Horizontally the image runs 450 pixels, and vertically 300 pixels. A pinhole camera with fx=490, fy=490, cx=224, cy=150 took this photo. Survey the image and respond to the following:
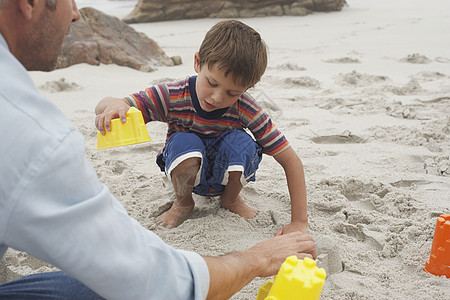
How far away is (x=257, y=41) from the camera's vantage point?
1889mm

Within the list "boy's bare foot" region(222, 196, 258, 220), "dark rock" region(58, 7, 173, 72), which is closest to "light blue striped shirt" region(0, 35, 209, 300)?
"boy's bare foot" region(222, 196, 258, 220)

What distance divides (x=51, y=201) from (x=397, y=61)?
4901mm

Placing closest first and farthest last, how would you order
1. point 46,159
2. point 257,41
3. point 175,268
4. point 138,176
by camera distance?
point 46,159
point 175,268
point 257,41
point 138,176

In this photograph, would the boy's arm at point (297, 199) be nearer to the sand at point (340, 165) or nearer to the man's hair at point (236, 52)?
the sand at point (340, 165)

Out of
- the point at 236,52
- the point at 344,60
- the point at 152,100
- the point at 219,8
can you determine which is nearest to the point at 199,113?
the point at 152,100

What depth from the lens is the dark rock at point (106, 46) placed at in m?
4.81

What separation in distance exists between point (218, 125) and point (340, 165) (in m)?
0.83

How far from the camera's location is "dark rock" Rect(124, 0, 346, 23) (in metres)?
9.88

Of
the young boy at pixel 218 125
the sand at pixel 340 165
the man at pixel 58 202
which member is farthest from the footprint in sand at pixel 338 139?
the man at pixel 58 202

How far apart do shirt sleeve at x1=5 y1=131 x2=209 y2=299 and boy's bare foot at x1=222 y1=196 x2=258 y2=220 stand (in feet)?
3.75

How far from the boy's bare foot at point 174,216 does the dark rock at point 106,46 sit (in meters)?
3.00

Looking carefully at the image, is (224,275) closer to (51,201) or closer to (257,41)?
(51,201)

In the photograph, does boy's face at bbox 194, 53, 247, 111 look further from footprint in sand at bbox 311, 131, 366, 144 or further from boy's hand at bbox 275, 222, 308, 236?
footprint in sand at bbox 311, 131, 366, 144

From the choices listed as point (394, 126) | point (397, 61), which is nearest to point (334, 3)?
point (397, 61)
